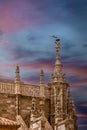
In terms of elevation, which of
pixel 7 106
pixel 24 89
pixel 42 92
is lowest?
pixel 7 106

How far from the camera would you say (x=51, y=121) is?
5488 centimetres

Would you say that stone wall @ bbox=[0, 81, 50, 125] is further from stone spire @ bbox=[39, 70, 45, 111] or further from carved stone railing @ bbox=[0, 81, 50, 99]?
stone spire @ bbox=[39, 70, 45, 111]

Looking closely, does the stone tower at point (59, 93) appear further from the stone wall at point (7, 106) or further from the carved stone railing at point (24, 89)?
the stone wall at point (7, 106)

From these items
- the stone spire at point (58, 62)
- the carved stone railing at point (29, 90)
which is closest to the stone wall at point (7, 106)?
the carved stone railing at point (29, 90)

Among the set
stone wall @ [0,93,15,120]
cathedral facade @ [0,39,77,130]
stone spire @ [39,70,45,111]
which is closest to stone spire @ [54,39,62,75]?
cathedral facade @ [0,39,77,130]

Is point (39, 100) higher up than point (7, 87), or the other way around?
point (7, 87)

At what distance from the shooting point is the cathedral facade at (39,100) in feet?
164

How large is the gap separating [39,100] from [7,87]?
443cm

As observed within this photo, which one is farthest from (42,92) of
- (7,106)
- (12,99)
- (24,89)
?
(7,106)

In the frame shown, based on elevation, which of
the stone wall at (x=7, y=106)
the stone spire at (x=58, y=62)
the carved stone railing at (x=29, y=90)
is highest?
the stone spire at (x=58, y=62)

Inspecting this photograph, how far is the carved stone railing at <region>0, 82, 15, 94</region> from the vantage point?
170 ft

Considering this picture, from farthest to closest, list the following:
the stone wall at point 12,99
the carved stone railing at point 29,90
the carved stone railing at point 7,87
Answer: the carved stone railing at point 29,90, the carved stone railing at point 7,87, the stone wall at point 12,99

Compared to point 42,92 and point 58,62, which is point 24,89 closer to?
point 42,92

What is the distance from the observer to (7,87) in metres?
52.4
